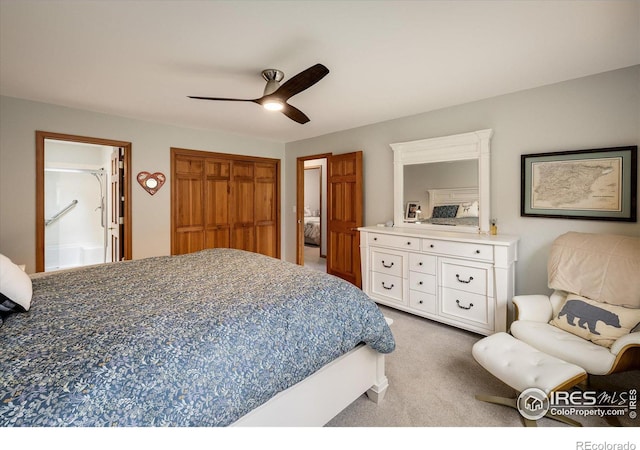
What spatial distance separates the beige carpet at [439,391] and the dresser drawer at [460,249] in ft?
2.58

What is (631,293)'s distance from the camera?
1972mm

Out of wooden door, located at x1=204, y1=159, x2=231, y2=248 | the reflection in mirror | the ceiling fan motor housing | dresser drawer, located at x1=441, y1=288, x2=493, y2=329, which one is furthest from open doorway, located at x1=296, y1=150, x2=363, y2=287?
the ceiling fan motor housing

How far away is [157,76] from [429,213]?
10.2 ft

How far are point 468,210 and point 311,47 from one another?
2.34 meters

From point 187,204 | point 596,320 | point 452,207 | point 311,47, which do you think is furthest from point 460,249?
point 187,204

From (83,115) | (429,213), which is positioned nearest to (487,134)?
(429,213)

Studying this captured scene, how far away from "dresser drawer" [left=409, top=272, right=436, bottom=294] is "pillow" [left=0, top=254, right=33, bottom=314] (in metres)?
3.04

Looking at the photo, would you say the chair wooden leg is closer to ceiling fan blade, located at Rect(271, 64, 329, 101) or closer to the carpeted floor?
ceiling fan blade, located at Rect(271, 64, 329, 101)

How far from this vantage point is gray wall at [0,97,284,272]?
302 cm

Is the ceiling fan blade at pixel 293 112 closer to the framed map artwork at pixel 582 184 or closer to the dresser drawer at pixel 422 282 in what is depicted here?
the dresser drawer at pixel 422 282

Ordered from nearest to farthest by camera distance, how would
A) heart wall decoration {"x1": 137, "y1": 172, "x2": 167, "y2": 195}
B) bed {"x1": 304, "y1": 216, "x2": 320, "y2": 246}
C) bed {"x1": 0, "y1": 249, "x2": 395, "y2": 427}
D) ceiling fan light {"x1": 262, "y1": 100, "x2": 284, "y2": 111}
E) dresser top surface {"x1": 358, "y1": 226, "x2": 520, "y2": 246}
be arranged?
1. bed {"x1": 0, "y1": 249, "x2": 395, "y2": 427}
2. ceiling fan light {"x1": 262, "y1": 100, "x2": 284, "y2": 111}
3. dresser top surface {"x1": 358, "y1": 226, "x2": 520, "y2": 246}
4. heart wall decoration {"x1": 137, "y1": 172, "x2": 167, "y2": 195}
5. bed {"x1": 304, "y1": 216, "x2": 320, "y2": 246}

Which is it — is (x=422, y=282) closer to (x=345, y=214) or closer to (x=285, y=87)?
(x=345, y=214)

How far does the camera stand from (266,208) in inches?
206


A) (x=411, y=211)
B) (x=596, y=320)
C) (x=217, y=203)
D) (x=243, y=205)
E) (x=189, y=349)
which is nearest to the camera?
(x=189, y=349)
